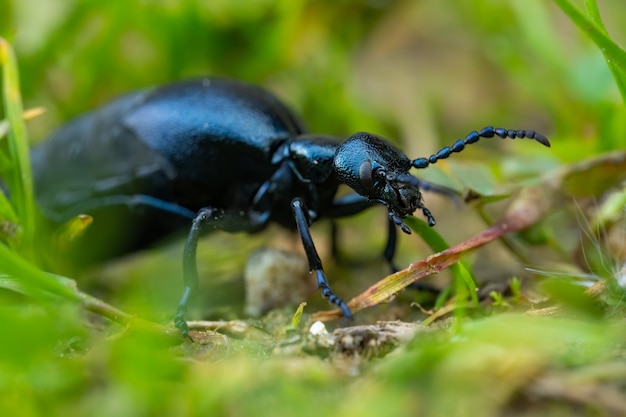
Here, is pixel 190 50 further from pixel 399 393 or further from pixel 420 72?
pixel 399 393

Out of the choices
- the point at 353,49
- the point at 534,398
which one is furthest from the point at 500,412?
the point at 353,49

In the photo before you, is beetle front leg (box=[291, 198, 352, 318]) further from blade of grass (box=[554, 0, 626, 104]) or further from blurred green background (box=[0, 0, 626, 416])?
blade of grass (box=[554, 0, 626, 104])

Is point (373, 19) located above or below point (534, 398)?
above

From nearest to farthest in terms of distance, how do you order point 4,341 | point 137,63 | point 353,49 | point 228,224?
point 4,341 < point 228,224 < point 137,63 < point 353,49

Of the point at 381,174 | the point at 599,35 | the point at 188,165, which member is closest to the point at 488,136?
the point at 381,174

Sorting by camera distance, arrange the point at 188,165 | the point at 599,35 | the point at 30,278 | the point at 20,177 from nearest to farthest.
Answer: the point at 30,278 → the point at 599,35 → the point at 20,177 → the point at 188,165

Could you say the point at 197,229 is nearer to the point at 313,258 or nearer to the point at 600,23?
the point at 313,258
